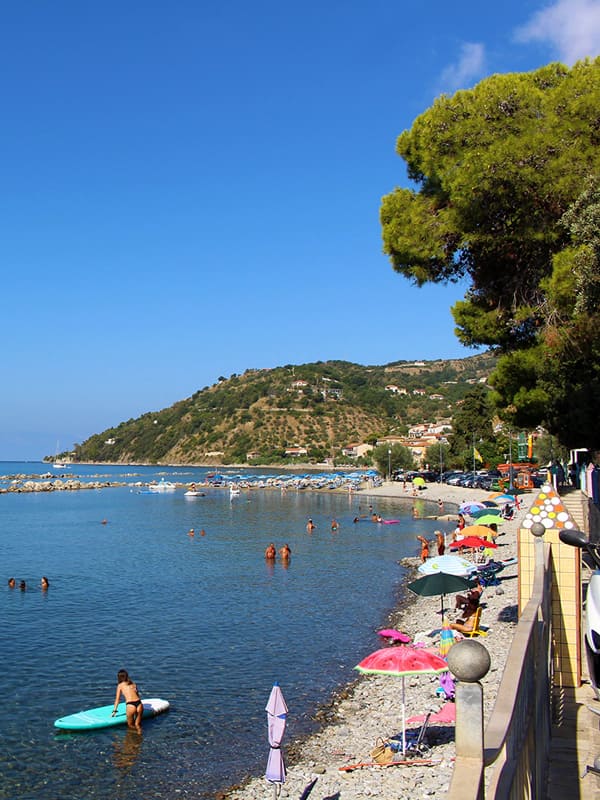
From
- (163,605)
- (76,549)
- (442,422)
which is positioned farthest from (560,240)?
(442,422)

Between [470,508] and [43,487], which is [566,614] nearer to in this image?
[470,508]

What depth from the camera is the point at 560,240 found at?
48.8ft

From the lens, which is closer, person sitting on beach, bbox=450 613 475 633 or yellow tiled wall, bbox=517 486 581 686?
yellow tiled wall, bbox=517 486 581 686

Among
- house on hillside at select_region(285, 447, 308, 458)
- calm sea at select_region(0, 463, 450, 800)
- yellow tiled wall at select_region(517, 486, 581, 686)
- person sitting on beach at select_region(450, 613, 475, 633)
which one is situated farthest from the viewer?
house on hillside at select_region(285, 447, 308, 458)

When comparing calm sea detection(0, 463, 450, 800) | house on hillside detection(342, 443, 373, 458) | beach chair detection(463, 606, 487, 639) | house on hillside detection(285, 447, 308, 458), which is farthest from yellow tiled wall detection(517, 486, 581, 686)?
house on hillside detection(285, 447, 308, 458)

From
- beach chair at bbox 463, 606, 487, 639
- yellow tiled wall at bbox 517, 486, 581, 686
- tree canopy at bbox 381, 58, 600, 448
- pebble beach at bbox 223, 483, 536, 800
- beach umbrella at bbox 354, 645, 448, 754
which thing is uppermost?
tree canopy at bbox 381, 58, 600, 448

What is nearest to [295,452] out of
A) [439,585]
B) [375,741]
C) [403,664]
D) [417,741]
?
[439,585]

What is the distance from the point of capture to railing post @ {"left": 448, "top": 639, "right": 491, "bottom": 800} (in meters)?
3.04

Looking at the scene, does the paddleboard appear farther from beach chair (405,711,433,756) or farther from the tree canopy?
the tree canopy

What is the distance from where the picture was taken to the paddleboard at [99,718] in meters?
14.4

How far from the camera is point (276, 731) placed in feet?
34.2

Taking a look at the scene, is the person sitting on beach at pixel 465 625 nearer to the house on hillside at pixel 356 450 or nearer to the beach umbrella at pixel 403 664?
the beach umbrella at pixel 403 664

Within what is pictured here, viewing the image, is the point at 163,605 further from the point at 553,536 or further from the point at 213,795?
the point at 553,536

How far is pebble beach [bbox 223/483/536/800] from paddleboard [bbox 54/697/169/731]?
3217 mm
